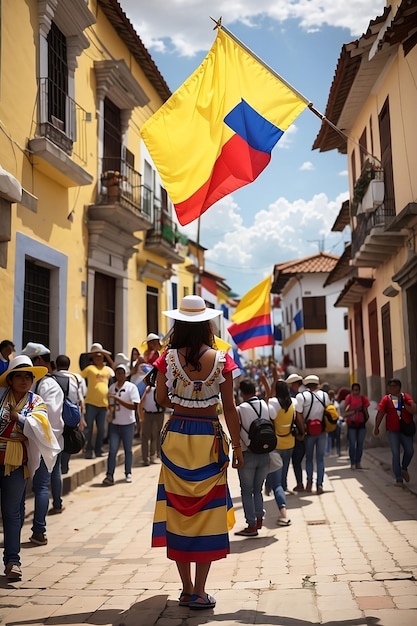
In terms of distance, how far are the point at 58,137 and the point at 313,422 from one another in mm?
6650

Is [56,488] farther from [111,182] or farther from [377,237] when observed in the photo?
[377,237]

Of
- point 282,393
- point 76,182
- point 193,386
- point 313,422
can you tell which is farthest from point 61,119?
point 193,386

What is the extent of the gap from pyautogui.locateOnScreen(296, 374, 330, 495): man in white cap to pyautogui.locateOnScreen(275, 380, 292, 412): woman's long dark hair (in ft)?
3.24

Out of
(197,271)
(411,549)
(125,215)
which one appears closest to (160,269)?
(125,215)

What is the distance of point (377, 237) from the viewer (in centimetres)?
1384

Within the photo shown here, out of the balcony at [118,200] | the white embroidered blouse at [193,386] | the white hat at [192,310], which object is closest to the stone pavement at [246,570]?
the white embroidered blouse at [193,386]

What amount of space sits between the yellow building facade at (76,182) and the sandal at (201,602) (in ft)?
18.6

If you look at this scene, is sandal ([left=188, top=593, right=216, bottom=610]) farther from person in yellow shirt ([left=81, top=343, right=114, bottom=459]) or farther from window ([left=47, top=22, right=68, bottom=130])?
window ([left=47, top=22, right=68, bottom=130])

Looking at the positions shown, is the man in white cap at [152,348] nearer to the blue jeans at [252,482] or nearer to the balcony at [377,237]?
the balcony at [377,237]

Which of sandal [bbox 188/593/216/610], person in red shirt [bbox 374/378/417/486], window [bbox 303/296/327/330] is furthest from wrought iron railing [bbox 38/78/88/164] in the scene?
window [bbox 303/296/327/330]

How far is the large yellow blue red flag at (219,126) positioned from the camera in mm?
6535

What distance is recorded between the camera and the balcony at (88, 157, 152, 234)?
14203 mm

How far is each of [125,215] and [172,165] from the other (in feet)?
26.7

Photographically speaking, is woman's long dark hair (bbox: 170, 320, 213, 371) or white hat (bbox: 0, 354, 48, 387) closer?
woman's long dark hair (bbox: 170, 320, 213, 371)
